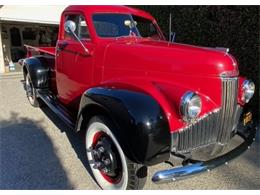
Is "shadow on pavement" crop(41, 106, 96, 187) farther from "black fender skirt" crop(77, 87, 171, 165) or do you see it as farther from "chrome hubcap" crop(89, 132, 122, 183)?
"black fender skirt" crop(77, 87, 171, 165)

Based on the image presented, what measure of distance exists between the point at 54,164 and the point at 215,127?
2021 mm

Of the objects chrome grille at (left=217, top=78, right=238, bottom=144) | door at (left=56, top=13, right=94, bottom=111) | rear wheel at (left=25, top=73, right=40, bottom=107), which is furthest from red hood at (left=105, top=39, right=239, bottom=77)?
rear wheel at (left=25, top=73, right=40, bottom=107)

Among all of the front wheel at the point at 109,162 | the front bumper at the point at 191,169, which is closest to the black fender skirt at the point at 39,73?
the front wheel at the point at 109,162

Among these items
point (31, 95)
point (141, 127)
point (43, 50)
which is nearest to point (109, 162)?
point (141, 127)

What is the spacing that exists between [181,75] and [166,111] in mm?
459

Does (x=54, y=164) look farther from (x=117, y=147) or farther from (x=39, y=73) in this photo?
(x=39, y=73)

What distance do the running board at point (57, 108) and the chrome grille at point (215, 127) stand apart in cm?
164

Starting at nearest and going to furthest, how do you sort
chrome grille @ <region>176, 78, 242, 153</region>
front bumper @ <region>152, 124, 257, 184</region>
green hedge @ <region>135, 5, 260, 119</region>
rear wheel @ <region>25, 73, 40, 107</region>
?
front bumper @ <region>152, 124, 257, 184</region>, chrome grille @ <region>176, 78, 242, 153</region>, green hedge @ <region>135, 5, 260, 119</region>, rear wheel @ <region>25, 73, 40, 107</region>

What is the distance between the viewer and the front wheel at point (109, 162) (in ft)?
9.00

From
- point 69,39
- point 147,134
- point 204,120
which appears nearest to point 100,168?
point 147,134

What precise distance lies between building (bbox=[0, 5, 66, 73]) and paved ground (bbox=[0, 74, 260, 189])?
28.3ft

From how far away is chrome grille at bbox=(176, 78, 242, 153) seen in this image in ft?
8.79

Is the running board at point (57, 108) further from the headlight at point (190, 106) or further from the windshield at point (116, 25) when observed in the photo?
the headlight at point (190, 106)

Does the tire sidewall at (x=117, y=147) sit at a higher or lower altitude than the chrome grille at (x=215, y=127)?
lower
